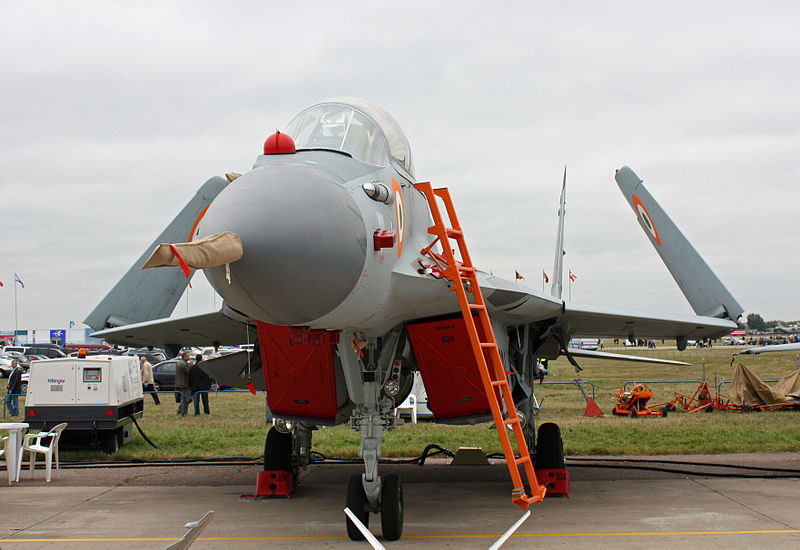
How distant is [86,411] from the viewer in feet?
42.4

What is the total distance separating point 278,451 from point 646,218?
5679 millimetres

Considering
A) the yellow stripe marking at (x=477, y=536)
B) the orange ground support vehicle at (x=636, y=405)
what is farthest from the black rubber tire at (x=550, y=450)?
the orange ground support vehicle at (x=636, y=405)

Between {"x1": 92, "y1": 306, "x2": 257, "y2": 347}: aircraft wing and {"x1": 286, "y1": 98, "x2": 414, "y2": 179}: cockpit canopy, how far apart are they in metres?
2.68

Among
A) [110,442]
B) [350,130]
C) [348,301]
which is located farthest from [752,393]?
[348,301]

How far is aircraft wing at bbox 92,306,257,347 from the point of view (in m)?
8.91

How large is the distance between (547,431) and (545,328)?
3.96ft

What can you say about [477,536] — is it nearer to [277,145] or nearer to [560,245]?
[277,145]

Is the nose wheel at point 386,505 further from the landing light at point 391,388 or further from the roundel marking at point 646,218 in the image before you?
the roundel marking at point 646,218

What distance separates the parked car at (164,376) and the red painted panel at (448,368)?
24836 mm

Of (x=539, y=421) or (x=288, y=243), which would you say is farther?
(x=539, y=421)

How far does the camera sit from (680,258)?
33.8 ft

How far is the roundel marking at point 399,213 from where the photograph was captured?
616cm

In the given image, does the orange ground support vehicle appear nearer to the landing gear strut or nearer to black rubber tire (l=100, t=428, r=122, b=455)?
black rubber tire (l=100, t=428, r=122, b=455)

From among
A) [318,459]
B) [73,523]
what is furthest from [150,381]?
[73,523]
